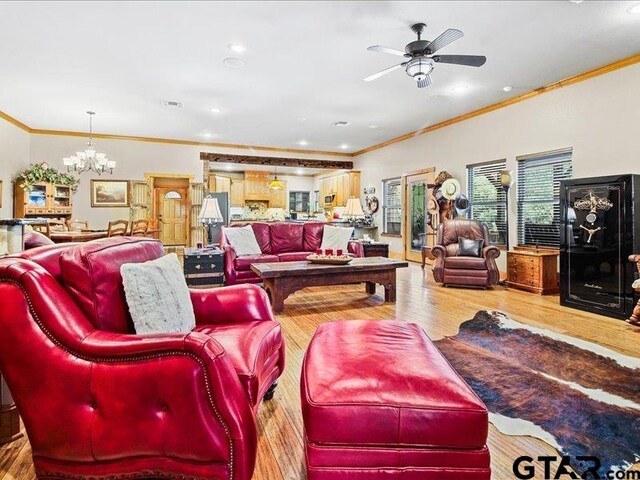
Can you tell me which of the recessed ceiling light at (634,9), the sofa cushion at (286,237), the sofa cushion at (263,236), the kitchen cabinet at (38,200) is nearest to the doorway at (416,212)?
the sofa cushion at (286,237)

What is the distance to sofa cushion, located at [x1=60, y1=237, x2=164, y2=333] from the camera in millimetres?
1392

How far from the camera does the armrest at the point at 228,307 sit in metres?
2.06

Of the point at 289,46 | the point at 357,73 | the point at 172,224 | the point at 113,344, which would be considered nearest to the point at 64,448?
the point at 113,344

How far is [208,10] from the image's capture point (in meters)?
3.33

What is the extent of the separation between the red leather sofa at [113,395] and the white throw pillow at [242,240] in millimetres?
4064

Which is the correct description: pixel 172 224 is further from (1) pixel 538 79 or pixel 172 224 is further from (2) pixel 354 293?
(1) pixel 538 79

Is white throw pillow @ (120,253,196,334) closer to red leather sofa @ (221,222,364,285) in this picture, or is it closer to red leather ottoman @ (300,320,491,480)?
red leather ottoman @ (300,320,491,480)

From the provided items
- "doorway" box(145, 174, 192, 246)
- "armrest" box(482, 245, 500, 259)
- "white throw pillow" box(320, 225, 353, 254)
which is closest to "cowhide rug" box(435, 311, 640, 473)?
"armrest" box(482, 245, 500, 259)

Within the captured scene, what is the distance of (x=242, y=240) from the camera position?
5492 mm

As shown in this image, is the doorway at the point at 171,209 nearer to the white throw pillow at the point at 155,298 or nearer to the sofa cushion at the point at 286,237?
the sofa cushion at the point at 286,237

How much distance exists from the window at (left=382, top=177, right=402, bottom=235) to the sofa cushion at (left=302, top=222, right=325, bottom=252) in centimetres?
337

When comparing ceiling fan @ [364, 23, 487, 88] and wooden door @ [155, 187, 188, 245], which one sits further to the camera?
wooden door @ [155, 187, 188, 245]

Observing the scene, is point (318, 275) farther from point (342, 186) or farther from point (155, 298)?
point (342, 186)

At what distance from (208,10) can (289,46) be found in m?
0.98
